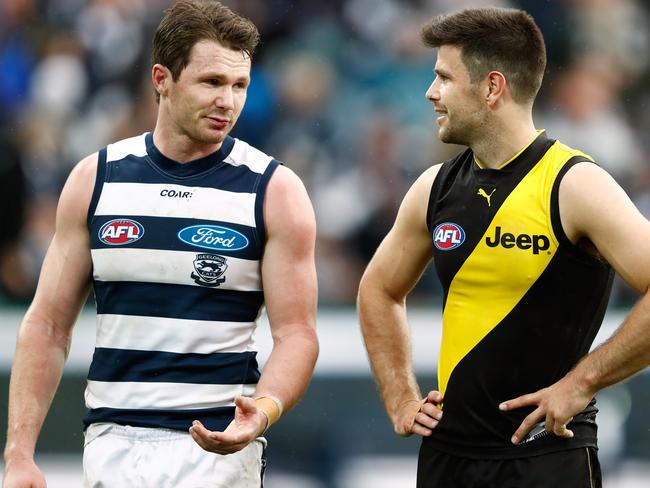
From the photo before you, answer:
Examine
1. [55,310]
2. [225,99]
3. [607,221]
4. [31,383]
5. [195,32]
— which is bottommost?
[31,383]

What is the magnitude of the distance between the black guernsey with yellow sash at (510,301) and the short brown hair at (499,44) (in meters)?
0.22

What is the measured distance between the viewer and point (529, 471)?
4.11m

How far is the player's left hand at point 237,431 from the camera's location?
12.6 ft

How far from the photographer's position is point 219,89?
439 centimetres

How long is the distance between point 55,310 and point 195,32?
1.06 meters

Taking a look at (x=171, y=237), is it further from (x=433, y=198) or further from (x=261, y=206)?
(x=433, y=198)

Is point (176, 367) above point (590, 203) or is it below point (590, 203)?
below

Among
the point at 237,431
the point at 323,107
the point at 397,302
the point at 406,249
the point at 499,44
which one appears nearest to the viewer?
the point at 237,431

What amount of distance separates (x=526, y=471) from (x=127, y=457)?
50.6 inches

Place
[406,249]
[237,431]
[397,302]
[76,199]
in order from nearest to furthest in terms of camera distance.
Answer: [237,431]
[76,199]
[406,249]
[397,302]

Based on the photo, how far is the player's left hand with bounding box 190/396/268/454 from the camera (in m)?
3.84

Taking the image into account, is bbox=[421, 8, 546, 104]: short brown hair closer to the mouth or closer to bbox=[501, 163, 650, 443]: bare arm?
bbox=[501, 163, 650, 443]: bare arm

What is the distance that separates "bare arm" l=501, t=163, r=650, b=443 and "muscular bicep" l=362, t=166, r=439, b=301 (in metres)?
0.59

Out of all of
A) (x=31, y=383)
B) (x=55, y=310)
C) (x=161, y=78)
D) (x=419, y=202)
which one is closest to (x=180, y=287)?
(x=55, y=310)
